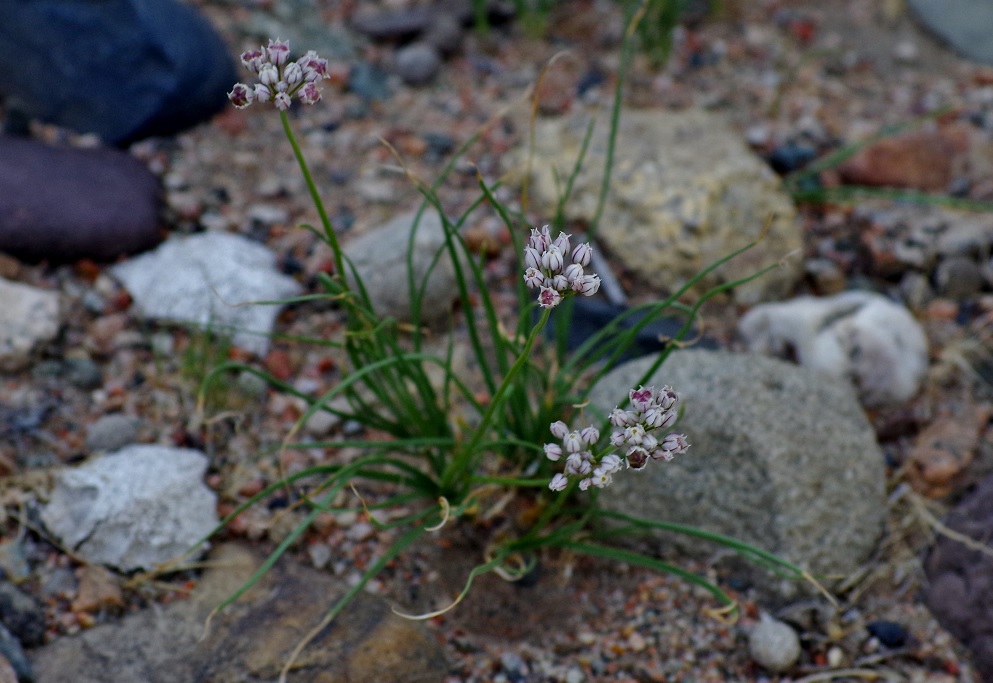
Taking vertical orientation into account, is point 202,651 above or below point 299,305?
below

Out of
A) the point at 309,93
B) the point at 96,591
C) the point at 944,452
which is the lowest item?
the point at 944,452

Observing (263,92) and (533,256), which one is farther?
(263,92)

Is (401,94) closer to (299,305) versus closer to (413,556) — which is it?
(299,305)

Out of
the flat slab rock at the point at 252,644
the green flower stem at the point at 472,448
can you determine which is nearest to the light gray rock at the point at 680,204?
the green flower stem at the point at 472,448

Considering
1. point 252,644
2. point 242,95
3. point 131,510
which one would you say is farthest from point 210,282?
point 242,95

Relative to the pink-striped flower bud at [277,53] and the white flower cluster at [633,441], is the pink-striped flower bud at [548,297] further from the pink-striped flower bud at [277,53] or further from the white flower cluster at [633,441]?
the pink-striped flower bud at [277,53]

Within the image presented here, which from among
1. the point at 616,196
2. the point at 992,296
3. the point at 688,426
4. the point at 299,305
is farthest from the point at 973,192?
the point at 299,305

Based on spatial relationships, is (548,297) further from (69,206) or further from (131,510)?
(69,206)

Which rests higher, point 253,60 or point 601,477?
point 253,60
